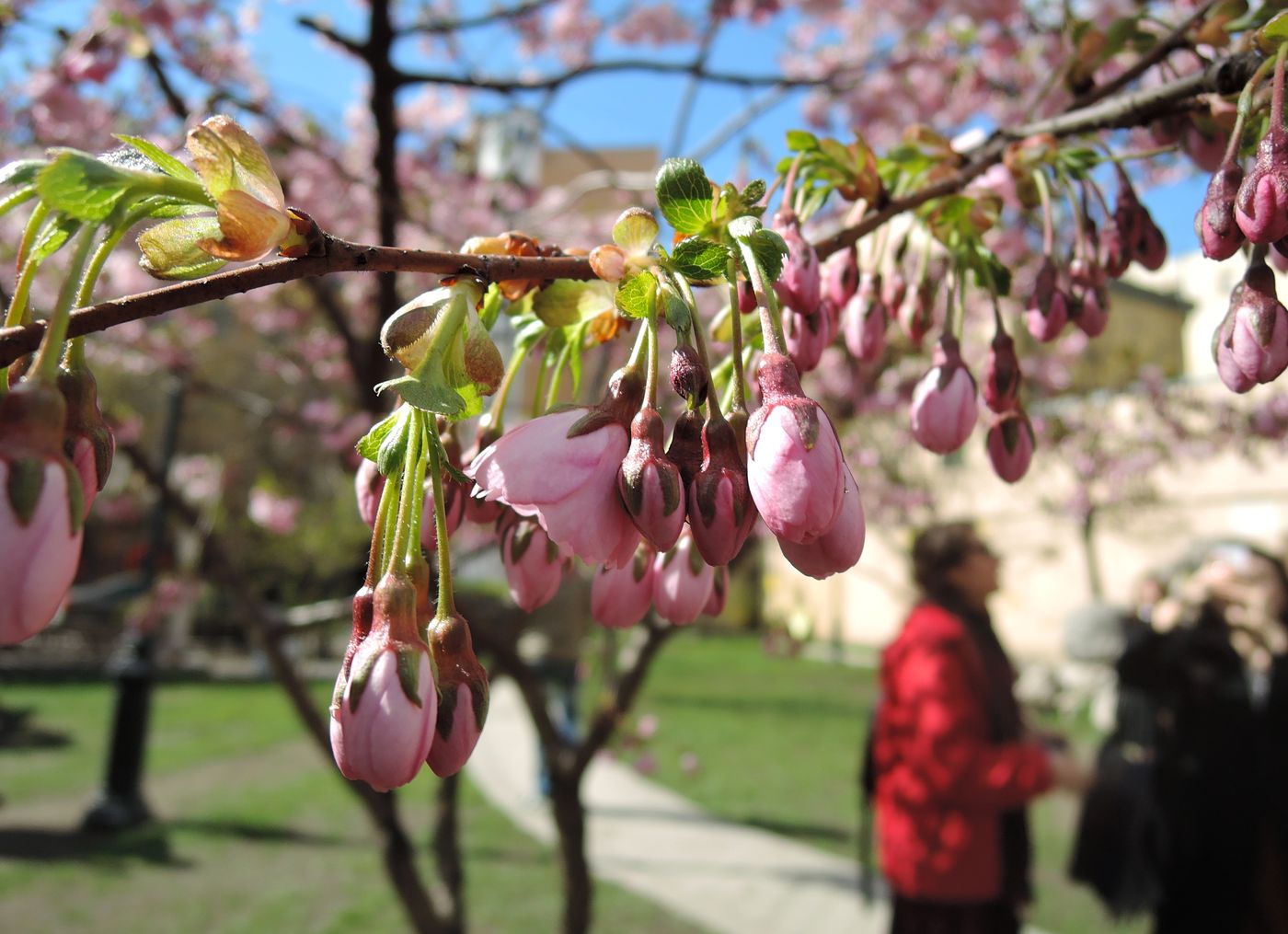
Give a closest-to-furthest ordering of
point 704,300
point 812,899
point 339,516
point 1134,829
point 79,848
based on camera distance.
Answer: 1. point 1134,829
2. point 704,300
3. point 812,899
4. point 79,848
5. point 339,516

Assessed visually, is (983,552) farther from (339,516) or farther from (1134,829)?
(339,516)

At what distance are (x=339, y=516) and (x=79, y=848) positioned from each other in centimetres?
534

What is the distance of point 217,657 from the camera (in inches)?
568

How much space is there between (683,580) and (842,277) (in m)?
0.38

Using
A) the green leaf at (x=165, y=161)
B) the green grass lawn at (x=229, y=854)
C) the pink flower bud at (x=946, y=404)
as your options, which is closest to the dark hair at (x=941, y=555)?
the pink flower bud at (x=946, y=404)

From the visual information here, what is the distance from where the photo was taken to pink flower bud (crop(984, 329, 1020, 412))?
98cm

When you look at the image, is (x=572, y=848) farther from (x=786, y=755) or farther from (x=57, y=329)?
(x=786, y=755)

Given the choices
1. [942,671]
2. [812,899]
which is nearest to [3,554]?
[942,671]

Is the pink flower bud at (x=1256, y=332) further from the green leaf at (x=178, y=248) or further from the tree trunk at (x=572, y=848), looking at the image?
the tree trunk at (x=572, y=848)

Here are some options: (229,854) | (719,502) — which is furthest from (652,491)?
(229,854)

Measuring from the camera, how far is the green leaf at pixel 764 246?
652mm

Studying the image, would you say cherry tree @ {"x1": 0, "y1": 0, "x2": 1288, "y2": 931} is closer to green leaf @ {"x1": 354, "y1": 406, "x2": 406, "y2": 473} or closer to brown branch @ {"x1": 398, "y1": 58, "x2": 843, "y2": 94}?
green leaf @ {"x1": 354, "y1": 406, "x2": 406, "y2": 473}

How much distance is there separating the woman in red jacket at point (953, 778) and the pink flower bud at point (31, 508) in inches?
106

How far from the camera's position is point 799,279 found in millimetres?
793
